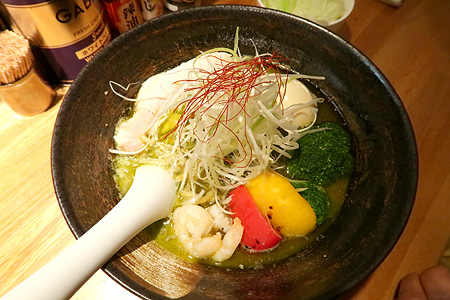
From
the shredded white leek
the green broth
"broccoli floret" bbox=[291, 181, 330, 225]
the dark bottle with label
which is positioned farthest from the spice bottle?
"broccoli floret" bbox=[291, 181, 330, 225]

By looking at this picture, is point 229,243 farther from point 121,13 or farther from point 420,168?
point 121,13

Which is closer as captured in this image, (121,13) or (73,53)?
(73,53)

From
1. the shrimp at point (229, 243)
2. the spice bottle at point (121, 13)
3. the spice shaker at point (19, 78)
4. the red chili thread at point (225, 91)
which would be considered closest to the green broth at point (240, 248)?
the shrimp at point (229, 243)

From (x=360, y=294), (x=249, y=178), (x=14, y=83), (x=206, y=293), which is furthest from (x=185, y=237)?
(x=14, y=83)

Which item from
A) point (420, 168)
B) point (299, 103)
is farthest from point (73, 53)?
point (420, 168)

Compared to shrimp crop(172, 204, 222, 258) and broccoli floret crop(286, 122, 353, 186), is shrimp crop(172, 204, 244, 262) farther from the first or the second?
broccoli floret crop(286, 122, 353, 186)

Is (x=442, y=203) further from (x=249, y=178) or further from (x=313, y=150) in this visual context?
(x=249, y=178)

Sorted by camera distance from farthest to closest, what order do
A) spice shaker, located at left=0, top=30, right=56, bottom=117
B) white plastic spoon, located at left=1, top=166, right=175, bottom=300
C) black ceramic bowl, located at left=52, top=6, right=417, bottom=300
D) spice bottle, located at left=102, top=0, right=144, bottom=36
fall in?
spice bottle, located at left=102, top=0, right=144, bottom=36
spice shaker, located at left=0, top=30, right=56, bottom=117
black ceramic bowl, located at left=52, top=6, right=417, bottom=300
white plastic spoon, located at left=1, top=166, right=175, bottom=300

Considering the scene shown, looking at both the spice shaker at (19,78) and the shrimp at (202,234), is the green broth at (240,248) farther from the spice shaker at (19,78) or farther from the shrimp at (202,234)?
the spice shaker at (19,78)

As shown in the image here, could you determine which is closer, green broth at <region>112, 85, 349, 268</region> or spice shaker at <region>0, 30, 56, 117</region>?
green broth at <region>112, 85, 349, 268</region>
